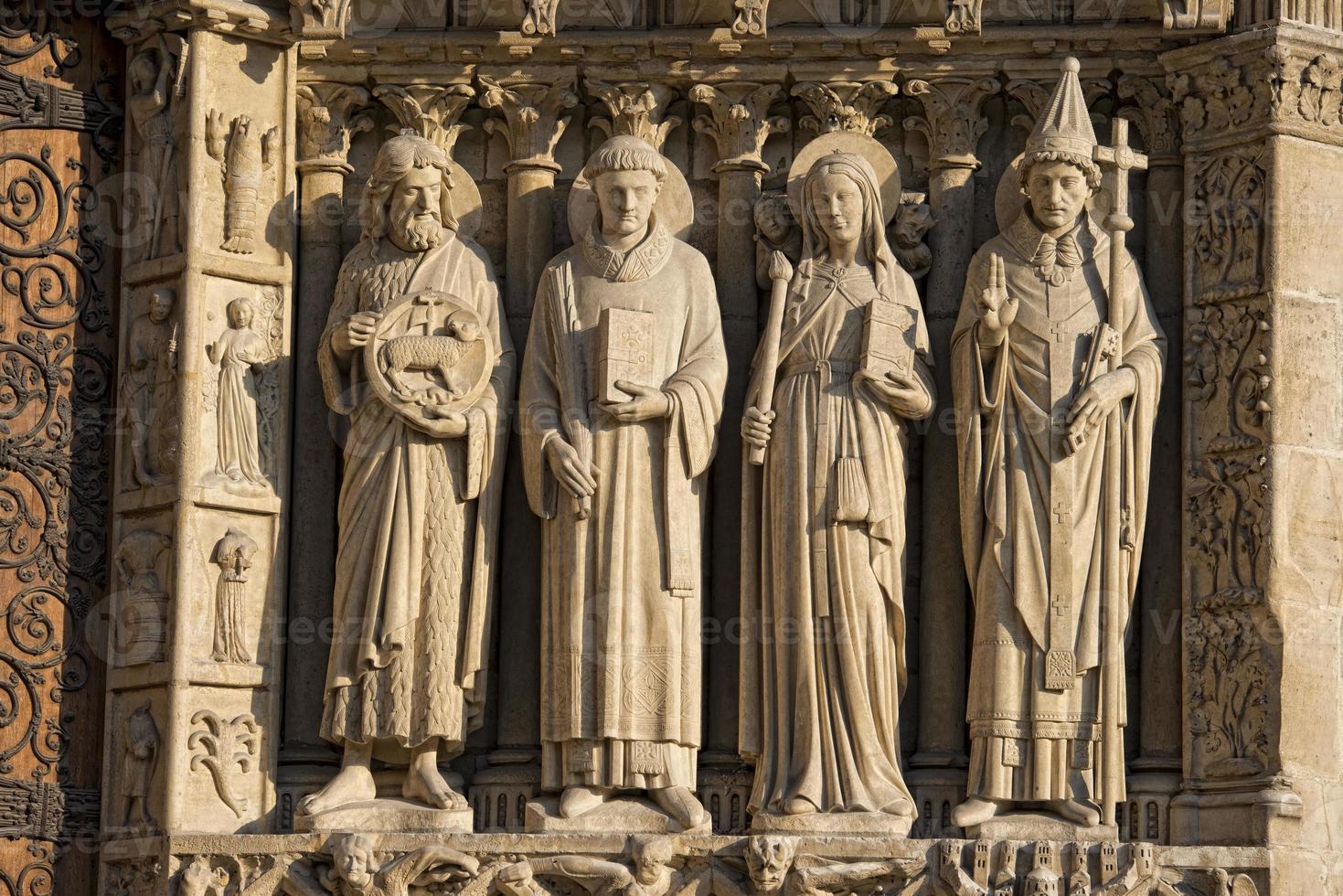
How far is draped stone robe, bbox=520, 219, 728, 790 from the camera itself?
504 inches

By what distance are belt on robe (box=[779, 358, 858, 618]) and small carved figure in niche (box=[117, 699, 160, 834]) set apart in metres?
2.97

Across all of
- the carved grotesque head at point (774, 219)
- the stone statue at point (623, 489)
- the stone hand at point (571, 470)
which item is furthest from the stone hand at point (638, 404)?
the carved grotesque head at point (774, 219)

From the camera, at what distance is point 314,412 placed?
1359 cm

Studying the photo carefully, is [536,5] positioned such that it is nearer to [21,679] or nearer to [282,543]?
[282,543]

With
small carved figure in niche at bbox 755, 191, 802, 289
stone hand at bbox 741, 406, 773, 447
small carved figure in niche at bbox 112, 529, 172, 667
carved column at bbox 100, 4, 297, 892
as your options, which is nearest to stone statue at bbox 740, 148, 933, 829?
stone hand at bbox 741, 406, 773, 447

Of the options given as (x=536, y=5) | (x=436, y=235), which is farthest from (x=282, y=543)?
(x=536, y=5)

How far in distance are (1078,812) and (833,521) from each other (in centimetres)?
161

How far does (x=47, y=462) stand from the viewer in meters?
13.4

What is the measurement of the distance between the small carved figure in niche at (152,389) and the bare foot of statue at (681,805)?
2.63 meters

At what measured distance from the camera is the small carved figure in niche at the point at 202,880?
12.8 meters

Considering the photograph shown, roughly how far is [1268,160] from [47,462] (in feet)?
18.3

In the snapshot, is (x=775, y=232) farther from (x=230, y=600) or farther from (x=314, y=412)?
(x=230, y=600)

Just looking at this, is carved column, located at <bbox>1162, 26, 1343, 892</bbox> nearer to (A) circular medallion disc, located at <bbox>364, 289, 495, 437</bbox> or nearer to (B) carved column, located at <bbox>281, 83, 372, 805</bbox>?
(A) circular medallion disc, located at <bbox>364, 289, 495, 437</bbox>

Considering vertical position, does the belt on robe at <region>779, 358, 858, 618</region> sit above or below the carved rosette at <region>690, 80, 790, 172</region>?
below
